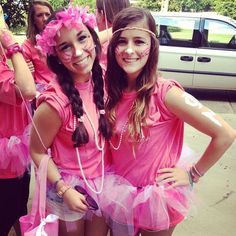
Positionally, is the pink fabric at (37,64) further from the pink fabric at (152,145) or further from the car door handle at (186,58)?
the car door handle at (186,58)

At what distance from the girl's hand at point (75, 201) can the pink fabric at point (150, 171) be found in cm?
12

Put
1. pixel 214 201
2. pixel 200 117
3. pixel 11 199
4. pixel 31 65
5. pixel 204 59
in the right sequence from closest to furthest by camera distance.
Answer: pixel 200 117, pixel 11 199, pixel 31 65, pixel 214 201, pixel 204 59

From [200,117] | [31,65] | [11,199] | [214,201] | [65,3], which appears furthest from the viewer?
[214,201]

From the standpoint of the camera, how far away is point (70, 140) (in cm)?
161

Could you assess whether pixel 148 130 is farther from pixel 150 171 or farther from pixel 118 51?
pixel 118 51

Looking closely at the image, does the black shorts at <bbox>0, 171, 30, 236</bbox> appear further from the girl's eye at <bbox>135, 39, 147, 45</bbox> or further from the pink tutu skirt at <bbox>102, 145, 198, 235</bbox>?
the girl's eye at <bbox>135, 39, 147, 45</bbox>

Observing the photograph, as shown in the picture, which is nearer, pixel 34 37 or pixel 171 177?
pixel 171 177

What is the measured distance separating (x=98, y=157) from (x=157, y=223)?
0.39m

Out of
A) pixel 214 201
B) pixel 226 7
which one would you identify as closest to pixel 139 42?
pixel 214 201

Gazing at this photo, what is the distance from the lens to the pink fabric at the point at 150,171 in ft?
5.25

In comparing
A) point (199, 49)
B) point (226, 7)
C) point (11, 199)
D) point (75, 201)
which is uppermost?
point (75, 201)

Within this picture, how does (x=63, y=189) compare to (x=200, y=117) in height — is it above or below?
below

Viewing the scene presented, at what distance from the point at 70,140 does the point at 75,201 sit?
0.85 ft

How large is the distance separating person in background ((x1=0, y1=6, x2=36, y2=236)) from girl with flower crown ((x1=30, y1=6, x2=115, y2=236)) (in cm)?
20
